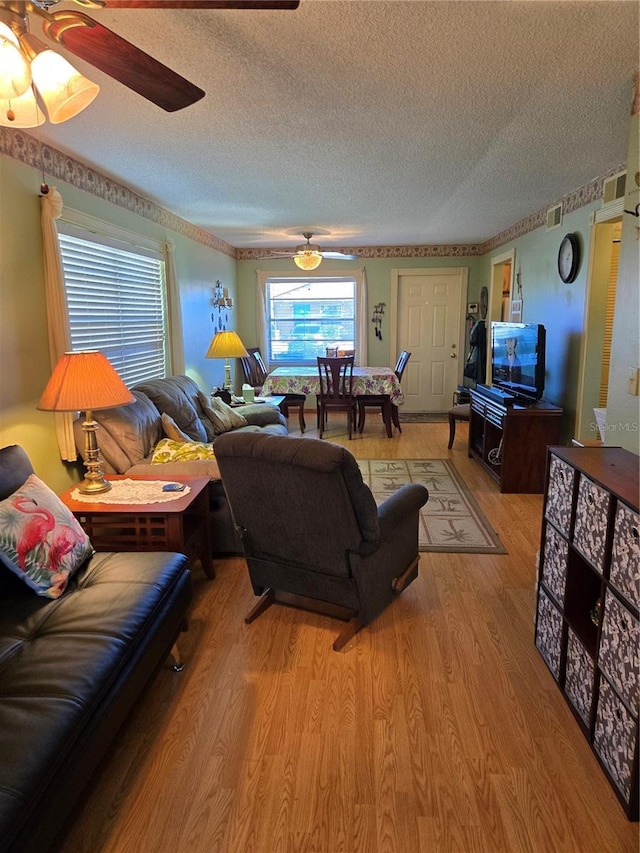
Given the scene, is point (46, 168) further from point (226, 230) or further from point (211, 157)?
point (226, 230)

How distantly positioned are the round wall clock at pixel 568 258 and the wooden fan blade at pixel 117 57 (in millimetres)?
3452

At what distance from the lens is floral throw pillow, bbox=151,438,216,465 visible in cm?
312

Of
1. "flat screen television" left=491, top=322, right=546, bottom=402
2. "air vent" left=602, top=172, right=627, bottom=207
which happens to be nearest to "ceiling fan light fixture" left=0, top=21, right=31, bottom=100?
"air vent" left=602, top=172, right=627, bottom=207

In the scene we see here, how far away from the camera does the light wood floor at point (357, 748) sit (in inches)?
57.7

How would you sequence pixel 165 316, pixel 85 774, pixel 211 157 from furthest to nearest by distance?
pixel 165 316 → pixel 211 157 → pixel 85 774

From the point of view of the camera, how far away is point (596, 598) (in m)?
1.93

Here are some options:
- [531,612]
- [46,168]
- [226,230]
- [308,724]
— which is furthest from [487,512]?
[226,230]

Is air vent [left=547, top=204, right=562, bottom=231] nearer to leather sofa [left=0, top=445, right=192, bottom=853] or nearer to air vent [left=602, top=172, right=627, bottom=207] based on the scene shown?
air vent [left=602, top=172, right=627, bottom=207]

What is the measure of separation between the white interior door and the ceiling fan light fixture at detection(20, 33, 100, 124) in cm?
630

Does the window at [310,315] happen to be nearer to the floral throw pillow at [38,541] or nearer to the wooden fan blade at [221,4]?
the floral throw pillow at [38,541]

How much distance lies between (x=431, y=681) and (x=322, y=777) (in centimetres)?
62

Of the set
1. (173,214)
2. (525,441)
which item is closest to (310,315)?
(173,214)

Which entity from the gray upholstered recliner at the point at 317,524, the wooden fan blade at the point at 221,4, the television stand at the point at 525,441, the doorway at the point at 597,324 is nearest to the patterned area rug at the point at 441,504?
the television stand at the point at 525,441

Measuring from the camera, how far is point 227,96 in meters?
2.23
